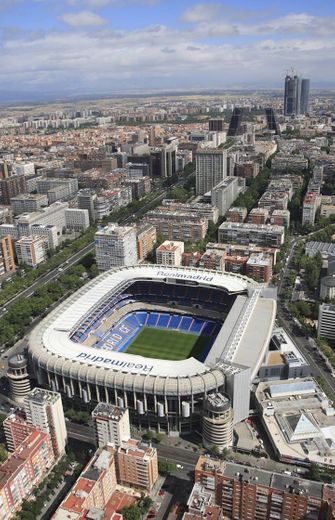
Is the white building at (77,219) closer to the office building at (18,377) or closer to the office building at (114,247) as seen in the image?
the office building at (114,247)

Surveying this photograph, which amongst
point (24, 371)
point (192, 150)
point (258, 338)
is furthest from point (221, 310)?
point (192, 150)

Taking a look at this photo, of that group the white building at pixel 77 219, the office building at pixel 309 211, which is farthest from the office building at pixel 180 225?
the office building at pixel 309 211

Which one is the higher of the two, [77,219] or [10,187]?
[10,187]

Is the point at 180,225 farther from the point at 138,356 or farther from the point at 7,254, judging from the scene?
the point at 138,356

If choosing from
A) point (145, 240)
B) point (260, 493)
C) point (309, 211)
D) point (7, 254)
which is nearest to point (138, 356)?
point (260, 493)

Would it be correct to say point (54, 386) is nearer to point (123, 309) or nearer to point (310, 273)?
point (123, 309)

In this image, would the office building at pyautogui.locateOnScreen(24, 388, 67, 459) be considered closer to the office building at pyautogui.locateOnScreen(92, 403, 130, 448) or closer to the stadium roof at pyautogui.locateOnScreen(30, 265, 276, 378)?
the office building at pyautogui.locateOnScreen(92, 403, 130, 448)
